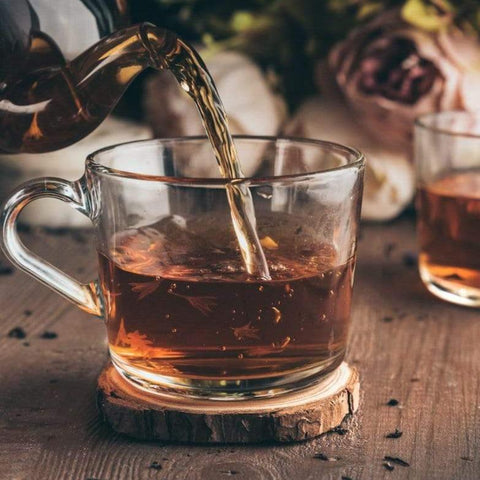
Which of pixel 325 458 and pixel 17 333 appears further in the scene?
pixel 17 333

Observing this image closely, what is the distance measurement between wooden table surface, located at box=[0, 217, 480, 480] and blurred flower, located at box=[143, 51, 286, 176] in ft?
1.16

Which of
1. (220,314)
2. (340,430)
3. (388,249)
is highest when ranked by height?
(220,314)

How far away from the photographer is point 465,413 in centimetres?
93

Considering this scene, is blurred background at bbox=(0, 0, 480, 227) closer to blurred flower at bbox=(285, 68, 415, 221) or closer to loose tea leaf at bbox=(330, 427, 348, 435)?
blurred flower at bbox=(285, 68, 415, 221)

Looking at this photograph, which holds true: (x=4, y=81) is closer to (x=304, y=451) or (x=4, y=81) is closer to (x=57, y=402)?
(x=57, y=402)

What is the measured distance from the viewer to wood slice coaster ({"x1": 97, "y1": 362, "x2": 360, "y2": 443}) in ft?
2.78

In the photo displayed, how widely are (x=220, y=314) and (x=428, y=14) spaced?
0.81 meters

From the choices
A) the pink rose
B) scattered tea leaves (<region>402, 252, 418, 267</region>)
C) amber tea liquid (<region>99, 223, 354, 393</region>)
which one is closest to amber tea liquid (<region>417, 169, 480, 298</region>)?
scattered tea leaves (<region>402, 252, 418, 267</region>)

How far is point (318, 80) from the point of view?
1641mm

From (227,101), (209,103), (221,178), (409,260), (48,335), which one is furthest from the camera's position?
(227,101)

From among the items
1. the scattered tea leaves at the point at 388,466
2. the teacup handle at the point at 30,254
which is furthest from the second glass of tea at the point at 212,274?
the scattered tea leaves at the point at 388,466

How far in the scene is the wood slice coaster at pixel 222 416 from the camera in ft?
2.78

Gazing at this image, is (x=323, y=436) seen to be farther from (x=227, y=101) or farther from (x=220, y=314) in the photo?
(x=227, y=101)

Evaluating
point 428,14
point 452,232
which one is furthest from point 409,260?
point 428,14
